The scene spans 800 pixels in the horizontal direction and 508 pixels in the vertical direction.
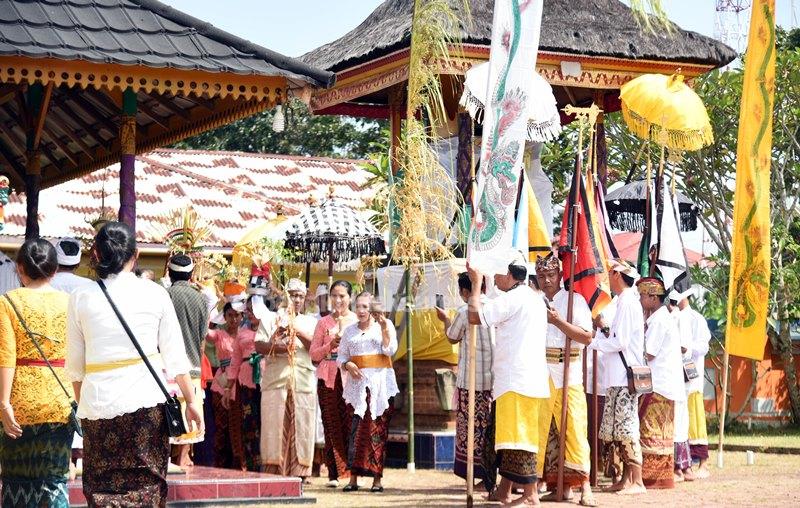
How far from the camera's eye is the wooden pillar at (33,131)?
11.9 meters

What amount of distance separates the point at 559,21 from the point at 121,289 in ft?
→ 34.1

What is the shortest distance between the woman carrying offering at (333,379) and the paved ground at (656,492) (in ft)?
0.94

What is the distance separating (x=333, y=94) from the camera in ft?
56.4

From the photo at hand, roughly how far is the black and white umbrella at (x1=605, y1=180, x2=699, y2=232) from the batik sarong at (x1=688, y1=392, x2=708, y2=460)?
446cm

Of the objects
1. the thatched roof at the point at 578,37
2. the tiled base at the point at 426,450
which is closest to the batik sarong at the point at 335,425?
the tiled base at the point at 426,450

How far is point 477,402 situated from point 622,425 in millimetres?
1256

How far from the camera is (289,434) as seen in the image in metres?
13.0

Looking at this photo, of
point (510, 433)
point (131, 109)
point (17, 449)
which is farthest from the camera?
point (131, 109)

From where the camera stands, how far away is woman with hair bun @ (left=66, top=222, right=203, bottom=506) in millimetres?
6859

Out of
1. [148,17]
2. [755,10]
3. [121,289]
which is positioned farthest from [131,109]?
[755,10]

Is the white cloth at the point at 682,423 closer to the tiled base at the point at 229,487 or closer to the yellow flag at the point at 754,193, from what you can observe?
the yellow flag at the point at 754,193

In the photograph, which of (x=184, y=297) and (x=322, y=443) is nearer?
(x=184, y=297)

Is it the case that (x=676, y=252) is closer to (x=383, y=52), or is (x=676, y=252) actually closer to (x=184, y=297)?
(x=383, y=52)

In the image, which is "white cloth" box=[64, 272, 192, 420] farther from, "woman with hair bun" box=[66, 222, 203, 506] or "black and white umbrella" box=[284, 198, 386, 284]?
"black and white umbrella" box=[284, 198, 386, 284]
